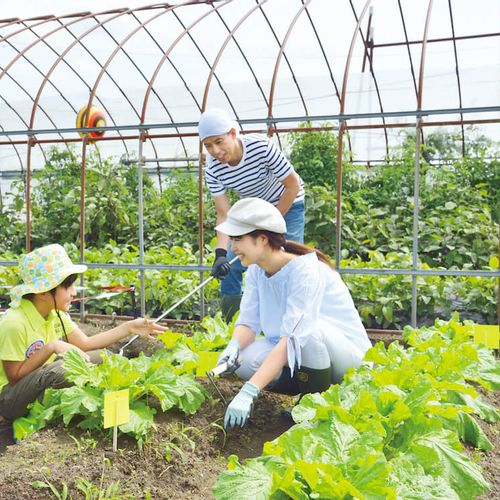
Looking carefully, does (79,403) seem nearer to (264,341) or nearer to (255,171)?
(264,341)

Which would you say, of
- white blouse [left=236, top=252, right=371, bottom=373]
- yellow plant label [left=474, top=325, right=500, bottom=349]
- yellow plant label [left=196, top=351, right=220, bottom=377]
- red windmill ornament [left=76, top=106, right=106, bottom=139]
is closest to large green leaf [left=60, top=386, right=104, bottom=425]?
yellow plant label [left=196, top=351, right=220, bottom=377]

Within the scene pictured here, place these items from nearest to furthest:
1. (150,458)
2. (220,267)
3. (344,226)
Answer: (150,458) < (220,267) < (344,226)

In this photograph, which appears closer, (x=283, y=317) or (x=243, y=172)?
(x=283, y=317)

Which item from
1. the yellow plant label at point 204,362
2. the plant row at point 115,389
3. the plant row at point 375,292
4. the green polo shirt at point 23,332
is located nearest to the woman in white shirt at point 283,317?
the yellow plant label at point 204,362

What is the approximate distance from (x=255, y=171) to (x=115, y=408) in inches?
72.3

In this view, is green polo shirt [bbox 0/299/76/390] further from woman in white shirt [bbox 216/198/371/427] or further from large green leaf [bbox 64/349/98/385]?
woman in white shirt [bbox 216/198/371/427]

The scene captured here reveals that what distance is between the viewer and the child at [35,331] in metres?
2.97

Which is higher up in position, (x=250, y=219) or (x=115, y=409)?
(x=250, y=219)

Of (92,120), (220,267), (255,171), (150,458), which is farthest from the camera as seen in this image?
(92,120)

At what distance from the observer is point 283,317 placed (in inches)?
113

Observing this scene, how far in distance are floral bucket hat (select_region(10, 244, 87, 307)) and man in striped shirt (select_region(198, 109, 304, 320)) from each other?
944 millimetres

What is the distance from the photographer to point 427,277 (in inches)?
202

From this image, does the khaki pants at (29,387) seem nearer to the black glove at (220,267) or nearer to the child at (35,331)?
the child at (35,331)

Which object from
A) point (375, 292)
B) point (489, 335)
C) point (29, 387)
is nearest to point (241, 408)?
point (29, 387)
